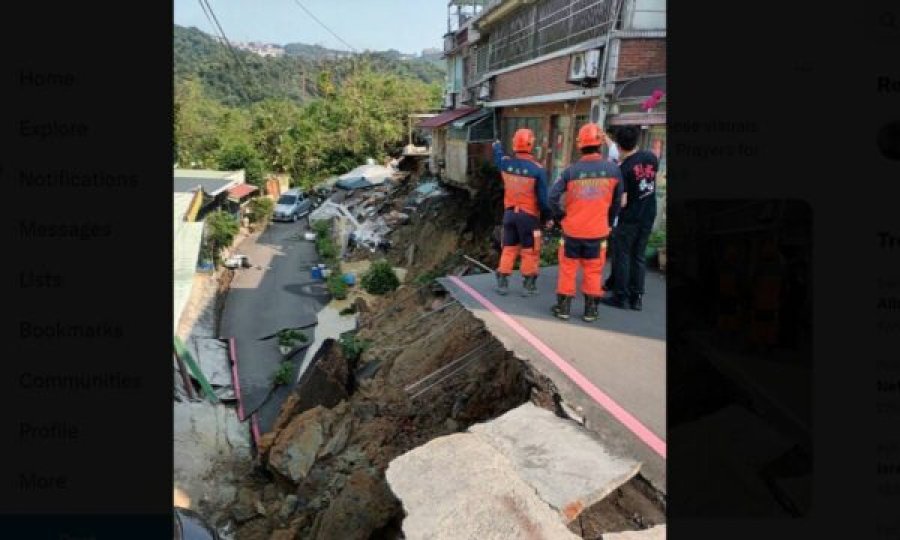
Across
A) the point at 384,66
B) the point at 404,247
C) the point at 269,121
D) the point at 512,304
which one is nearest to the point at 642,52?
the point at 512,304

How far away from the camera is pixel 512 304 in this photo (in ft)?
17.3

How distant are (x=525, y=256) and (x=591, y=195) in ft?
3.51

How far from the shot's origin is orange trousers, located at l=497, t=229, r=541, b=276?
17.4ft

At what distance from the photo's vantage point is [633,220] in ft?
16.3

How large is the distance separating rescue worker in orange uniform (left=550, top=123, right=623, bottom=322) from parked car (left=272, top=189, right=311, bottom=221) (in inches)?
975

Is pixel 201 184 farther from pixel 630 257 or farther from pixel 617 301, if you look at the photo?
pixel 630 257

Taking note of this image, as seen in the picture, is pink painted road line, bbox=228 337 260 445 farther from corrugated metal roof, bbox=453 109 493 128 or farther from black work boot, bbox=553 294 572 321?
corrugated metal roof, bbox=453 109 493 128

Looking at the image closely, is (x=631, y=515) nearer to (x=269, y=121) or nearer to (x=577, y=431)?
(x=577, y=431)

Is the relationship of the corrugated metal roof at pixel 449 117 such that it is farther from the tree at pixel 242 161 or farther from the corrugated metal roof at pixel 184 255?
the tree at pixel 242 161

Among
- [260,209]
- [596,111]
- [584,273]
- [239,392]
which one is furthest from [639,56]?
[260,209]

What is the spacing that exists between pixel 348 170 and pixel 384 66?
34.9 m

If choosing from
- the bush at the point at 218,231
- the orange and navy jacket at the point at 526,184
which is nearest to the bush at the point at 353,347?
the orange and navy jacket at the point at 526,184

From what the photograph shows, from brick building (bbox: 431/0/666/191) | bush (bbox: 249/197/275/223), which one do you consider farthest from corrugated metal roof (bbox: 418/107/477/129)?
bush (bbox: 249/197/275/223)

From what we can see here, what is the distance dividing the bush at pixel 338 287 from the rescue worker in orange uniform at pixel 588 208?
13.6 m
